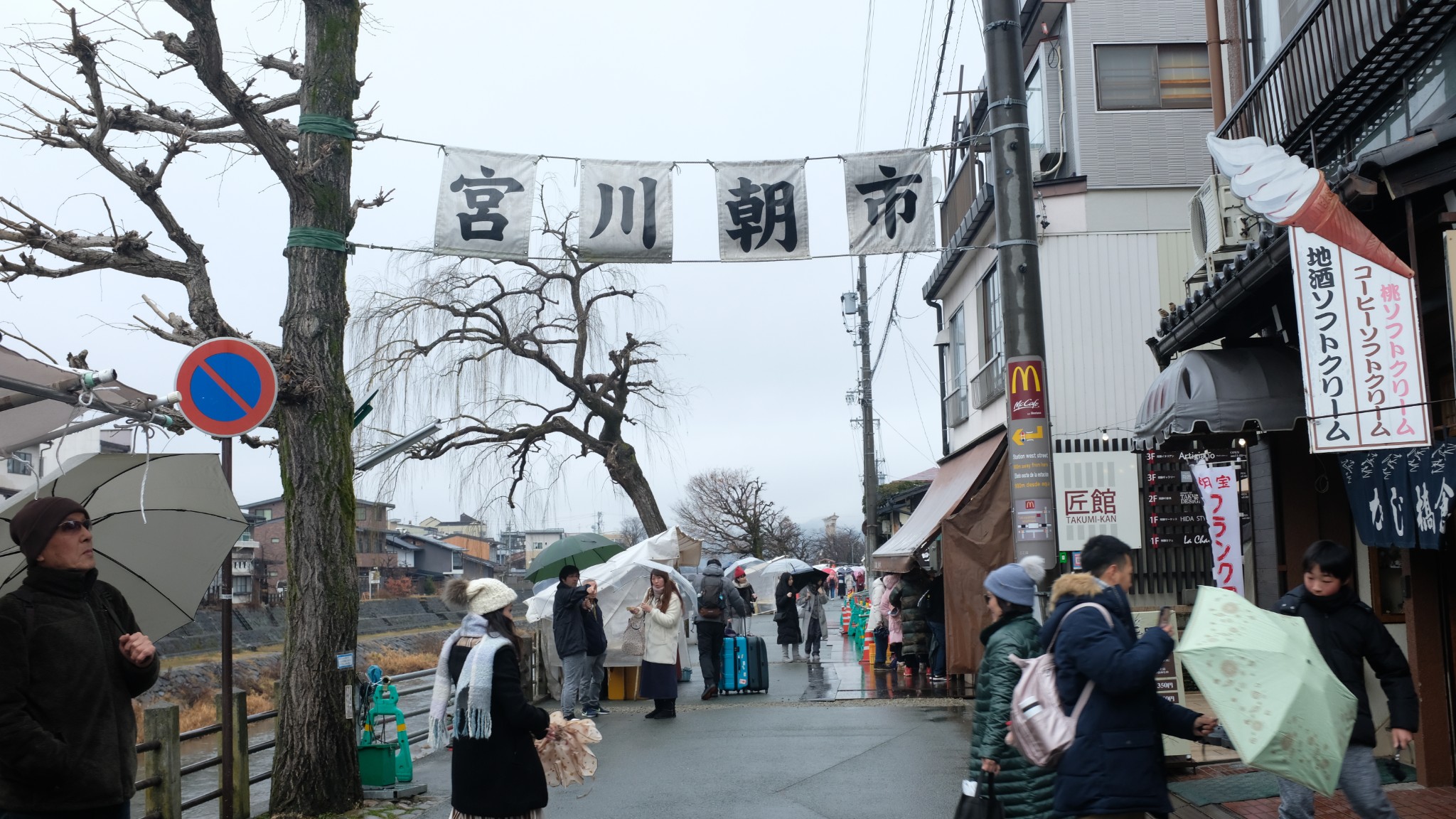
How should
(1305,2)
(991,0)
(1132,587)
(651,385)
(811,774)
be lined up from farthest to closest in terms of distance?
(651,385) < (1132,587) < (811,774) < (1305,2) < (991,0)

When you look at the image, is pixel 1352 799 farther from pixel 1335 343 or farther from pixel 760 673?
pixel 760 673

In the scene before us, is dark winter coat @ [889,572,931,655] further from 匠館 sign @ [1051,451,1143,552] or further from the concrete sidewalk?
匠館 sign @ [1051,451,1143,552]

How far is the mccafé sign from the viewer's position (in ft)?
26.9

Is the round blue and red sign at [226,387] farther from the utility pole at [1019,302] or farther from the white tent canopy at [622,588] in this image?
the white tent canopy at [622,588]

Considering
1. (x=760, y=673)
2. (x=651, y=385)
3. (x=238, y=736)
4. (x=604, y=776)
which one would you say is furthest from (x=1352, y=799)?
(x=651, y=385)

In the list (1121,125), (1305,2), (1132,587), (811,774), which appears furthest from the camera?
(1121,125)

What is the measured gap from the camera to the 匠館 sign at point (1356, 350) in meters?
6.40

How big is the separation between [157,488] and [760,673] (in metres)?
12.1

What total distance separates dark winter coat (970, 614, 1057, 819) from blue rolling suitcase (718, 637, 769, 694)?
12.7 metres

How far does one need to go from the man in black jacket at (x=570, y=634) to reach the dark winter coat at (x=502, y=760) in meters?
8.51

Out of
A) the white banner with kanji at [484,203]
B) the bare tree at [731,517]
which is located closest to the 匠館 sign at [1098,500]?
the white banner with kanji at [484,203]

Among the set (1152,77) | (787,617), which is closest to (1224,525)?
(1152,77)

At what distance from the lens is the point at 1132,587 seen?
50.6 feet

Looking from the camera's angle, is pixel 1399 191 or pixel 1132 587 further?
pixel 1132 587
